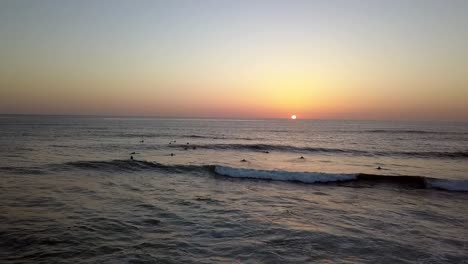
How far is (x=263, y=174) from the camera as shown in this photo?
22.5 metres

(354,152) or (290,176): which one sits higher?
(354,152)

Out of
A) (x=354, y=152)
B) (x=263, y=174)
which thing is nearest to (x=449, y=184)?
(x=263, y=174)

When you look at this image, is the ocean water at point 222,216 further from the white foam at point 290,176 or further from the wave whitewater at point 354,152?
the wave whitewater at point 354,152

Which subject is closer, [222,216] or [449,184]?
Answer: [222,216]

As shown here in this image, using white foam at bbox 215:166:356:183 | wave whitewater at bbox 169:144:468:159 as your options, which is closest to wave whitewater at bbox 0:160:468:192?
white foam at bbox 215:166:356:183

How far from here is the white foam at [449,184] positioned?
1923 centimetres

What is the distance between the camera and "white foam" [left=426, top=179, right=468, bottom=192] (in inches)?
757

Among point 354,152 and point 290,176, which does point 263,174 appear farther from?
point 354,152

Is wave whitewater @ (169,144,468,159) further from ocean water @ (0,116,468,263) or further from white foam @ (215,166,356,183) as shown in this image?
white foam @ (215,166,356,183)

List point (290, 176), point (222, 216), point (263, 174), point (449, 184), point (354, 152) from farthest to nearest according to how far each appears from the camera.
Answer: point (354, 152)
point (263, 174)
point (290, 176)
point (449, 184)
point (222, 216)

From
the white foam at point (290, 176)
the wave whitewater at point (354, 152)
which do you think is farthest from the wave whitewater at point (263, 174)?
the wave whitewater at point (354, 152)

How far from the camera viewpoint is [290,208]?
43.9 ft

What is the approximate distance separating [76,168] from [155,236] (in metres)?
14.9

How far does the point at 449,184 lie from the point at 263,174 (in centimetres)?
1061
